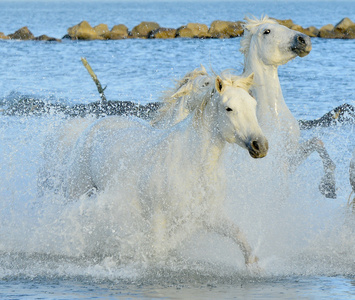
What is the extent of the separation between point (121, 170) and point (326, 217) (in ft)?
7.49

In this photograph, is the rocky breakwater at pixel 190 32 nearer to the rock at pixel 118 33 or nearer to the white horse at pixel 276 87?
the rock at pixel 118 33

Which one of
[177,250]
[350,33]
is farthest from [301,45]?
[350,33]

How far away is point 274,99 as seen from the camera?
22.3 feet

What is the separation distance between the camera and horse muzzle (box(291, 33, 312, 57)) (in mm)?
6746

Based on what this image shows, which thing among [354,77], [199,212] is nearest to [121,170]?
[199,212]

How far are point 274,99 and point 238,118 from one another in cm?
204

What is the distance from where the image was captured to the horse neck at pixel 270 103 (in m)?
6.62

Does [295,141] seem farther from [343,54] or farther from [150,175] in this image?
[343,54]

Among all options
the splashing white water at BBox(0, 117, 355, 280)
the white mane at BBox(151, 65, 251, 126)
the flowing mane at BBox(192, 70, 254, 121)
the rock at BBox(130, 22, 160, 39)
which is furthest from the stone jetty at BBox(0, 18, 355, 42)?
the flowing mane at BBox(192, 70, 254, 121)

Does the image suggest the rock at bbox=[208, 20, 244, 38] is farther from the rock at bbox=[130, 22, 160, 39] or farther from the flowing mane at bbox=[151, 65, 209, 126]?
the flowing mane at bbox=[151, 65, 209, 126]

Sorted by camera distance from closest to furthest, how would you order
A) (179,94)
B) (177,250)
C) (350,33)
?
(177,250)
(179,94)
(350,33)

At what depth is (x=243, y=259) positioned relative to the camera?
560 centimetres

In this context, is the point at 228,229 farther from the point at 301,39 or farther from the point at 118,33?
the point at 118,33

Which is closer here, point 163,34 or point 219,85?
point 219,85
